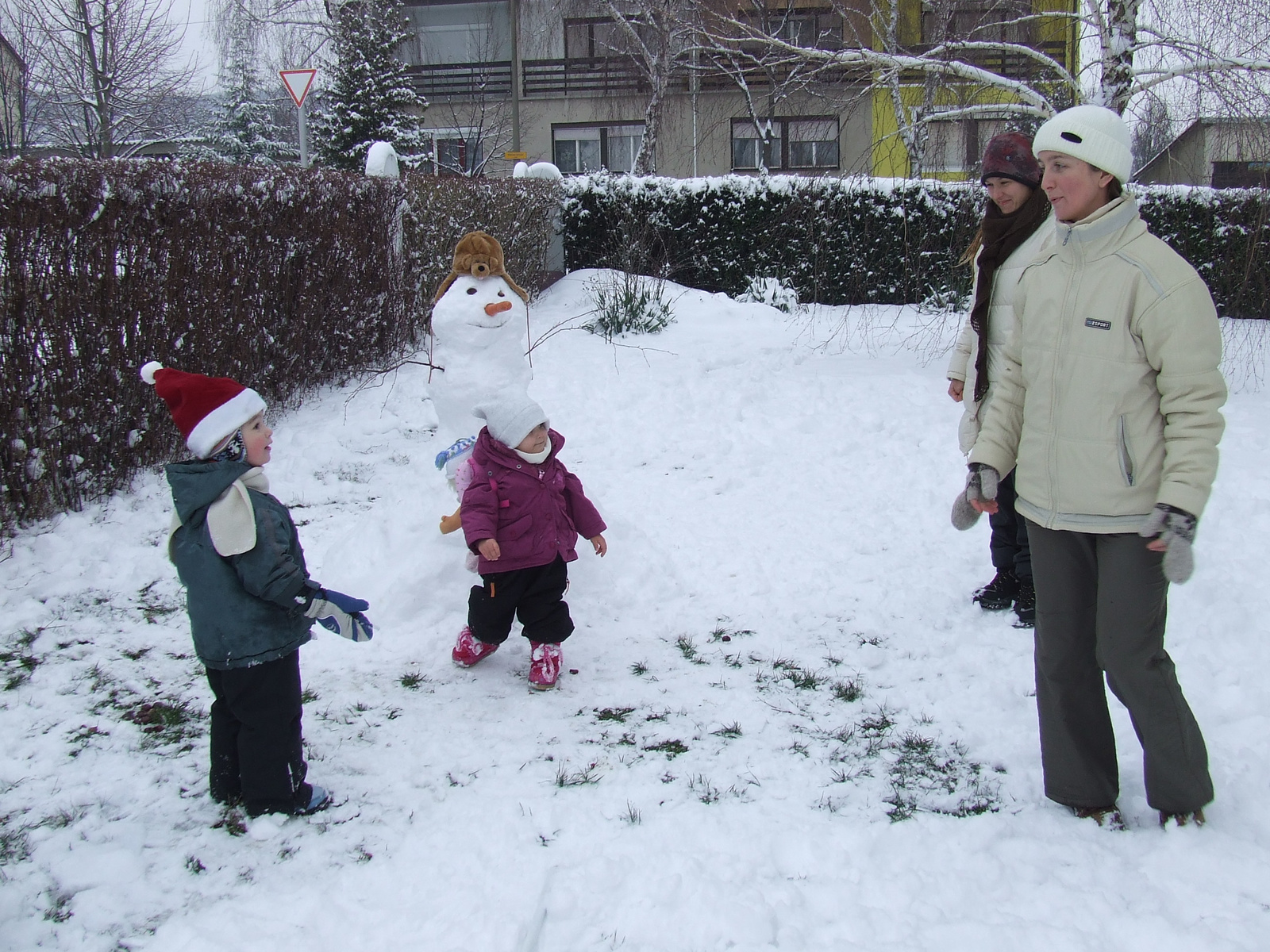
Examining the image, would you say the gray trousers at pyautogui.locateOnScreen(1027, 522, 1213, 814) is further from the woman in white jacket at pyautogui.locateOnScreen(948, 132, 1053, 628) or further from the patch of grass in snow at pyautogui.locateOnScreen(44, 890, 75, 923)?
the patch of grass in snow at pyautogui.locateOnScreen(44, 890, 75, 923)

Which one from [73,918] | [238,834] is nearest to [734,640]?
[238,834]

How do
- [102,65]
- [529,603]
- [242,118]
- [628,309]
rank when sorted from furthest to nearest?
1. [242,118]
2. [102,65]
3. [628,309]
4. [529,603]

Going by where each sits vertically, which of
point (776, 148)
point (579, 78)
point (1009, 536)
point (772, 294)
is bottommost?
Answer: point (1009, 536)

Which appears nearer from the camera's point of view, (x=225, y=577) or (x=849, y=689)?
(x=225, y=577)

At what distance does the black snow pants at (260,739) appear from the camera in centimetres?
275

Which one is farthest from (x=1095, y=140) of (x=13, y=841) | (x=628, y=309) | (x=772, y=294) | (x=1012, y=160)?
(x=772, y=294)

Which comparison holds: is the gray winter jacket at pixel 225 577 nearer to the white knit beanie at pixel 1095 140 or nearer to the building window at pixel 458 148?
the white knit beanie at pixel 1095 140

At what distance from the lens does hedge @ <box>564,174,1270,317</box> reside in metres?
10.5

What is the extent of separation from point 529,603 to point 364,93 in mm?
17684

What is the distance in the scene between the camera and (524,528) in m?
3.69

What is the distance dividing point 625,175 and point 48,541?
9718 mm

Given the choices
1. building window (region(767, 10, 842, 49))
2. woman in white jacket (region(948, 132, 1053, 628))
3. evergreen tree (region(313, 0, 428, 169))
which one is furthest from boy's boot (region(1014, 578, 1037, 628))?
evergreen tree (region(313, 0, 428, 169))

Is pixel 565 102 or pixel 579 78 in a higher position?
pixel 579 78

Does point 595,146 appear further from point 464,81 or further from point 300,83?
point 300,83
